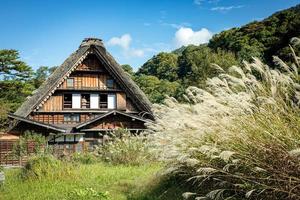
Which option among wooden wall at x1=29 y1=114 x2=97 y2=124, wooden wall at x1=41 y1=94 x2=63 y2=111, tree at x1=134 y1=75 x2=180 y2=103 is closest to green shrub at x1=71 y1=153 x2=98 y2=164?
wooden wall at x1=29 y1=114 x2=97 y2=124

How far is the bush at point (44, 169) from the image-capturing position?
9367 mm

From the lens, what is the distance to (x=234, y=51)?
1507 inches

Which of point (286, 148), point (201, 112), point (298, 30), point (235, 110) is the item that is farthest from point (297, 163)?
point (298, 30)

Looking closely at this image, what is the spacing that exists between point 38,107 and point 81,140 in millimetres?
3320

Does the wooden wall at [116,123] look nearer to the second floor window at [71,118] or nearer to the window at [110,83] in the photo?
the second floor window at [71,118]

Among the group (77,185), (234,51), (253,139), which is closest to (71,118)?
(77,185)

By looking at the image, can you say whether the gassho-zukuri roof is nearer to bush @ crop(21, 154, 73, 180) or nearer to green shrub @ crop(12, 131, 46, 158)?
green shrub @ crop(12, 131, 46, 158)

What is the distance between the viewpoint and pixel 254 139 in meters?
4.45

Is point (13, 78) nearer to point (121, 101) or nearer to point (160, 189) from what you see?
point (121, 101)

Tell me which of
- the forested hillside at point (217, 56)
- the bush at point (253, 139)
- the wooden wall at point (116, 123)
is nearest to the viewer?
the bush at point (253, 139)

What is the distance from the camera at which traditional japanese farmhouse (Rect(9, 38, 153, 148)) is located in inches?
958

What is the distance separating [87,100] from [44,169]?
54.8 ft

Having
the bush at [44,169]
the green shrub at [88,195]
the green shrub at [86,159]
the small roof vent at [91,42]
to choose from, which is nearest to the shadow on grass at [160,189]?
the green shrub at [88,195]

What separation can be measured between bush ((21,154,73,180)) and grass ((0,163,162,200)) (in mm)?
136
